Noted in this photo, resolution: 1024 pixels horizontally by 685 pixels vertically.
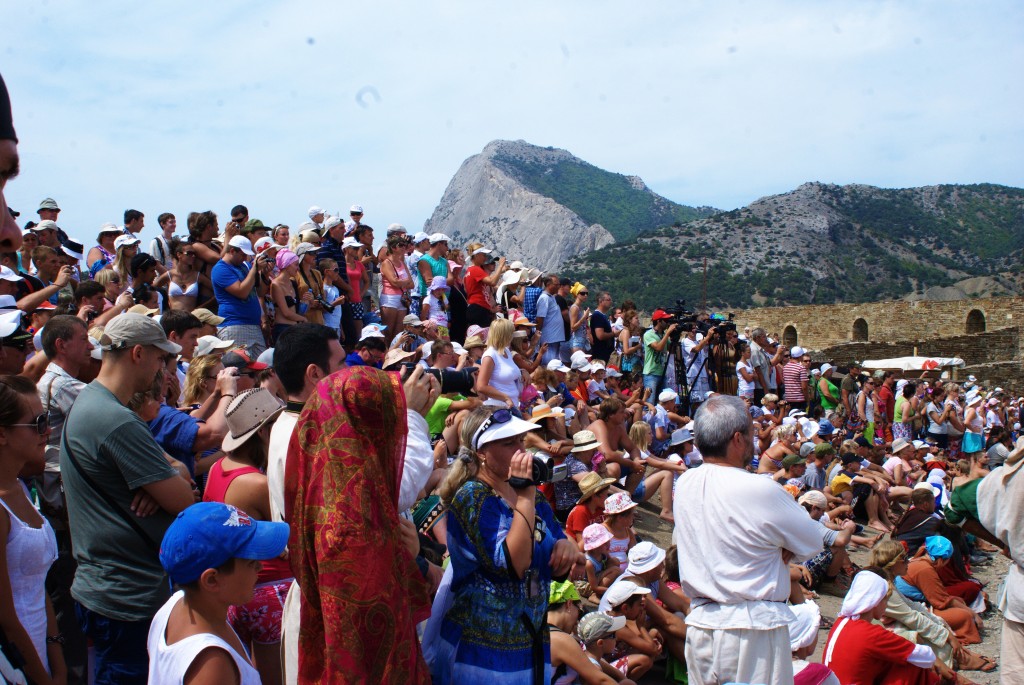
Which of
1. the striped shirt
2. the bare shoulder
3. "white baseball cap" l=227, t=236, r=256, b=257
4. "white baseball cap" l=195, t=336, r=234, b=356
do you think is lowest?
the striped shirt

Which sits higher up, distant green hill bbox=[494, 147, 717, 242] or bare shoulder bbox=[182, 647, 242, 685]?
distant green hill bbox=[494, 147, 717, 242]

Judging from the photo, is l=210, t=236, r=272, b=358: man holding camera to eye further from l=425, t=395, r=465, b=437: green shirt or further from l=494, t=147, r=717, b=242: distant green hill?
l=494, t=147, r=717, b=242: distant green hill

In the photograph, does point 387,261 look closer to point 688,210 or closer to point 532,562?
point 532,562

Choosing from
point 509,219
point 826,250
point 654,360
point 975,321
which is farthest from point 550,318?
point 509,219

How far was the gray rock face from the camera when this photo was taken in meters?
97.1

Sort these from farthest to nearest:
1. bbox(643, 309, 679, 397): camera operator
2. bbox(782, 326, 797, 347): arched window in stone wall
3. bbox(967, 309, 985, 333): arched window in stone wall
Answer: bbox(782, 326, 797, 347): arched window in stone wall, bbox(967, 309, 985, 333): arched window in stone wall, bbox(643, 309, 679, 397): camera operator

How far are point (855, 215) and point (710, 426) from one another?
10150cm

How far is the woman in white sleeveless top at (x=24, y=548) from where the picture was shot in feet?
8.98

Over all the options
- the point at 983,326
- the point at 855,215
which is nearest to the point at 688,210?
the point at 855,215

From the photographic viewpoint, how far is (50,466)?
402cm

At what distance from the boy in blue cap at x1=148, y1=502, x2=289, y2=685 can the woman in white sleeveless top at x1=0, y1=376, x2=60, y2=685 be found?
26.2 inches

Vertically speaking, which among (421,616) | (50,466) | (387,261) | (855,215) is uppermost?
(855,215)

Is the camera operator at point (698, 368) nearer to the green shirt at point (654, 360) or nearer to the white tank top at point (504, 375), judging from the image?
the green shirt at point (654, 360)

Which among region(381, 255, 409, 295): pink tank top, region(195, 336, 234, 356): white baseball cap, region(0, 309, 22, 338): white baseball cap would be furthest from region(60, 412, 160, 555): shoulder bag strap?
region(381, 255, 409, 295): pink tank top
